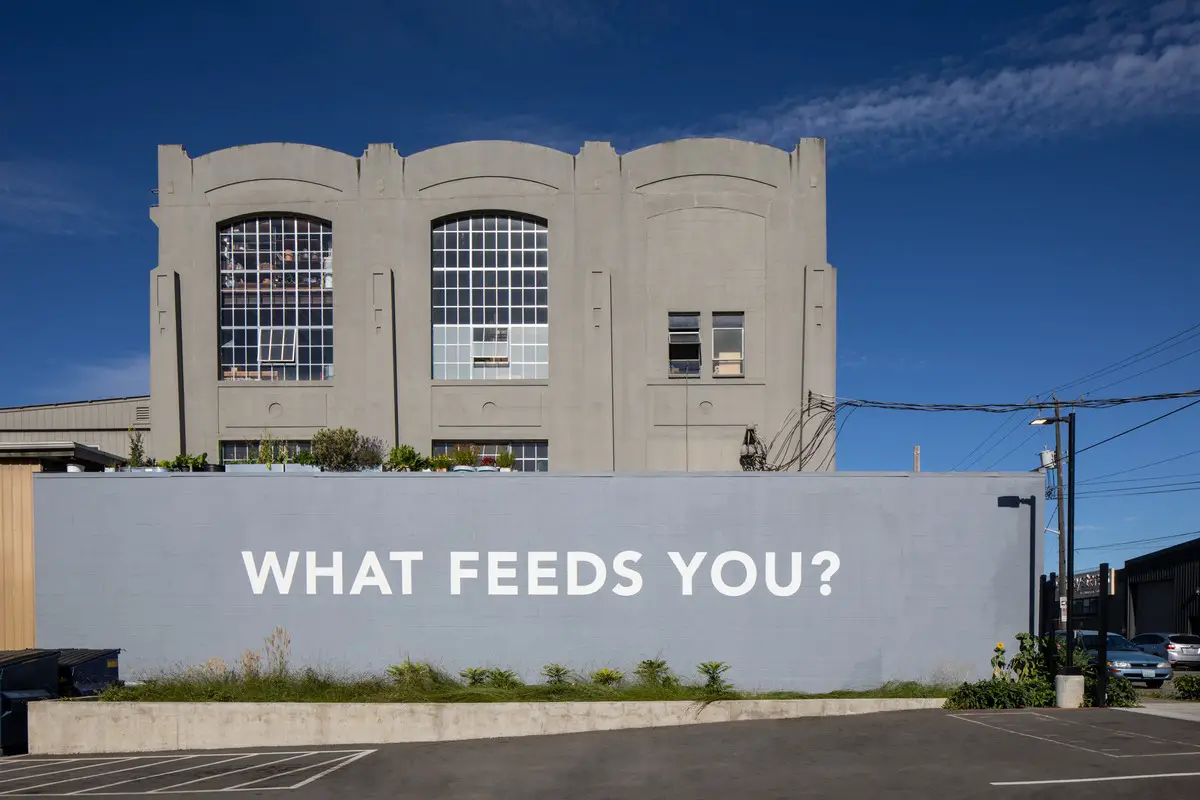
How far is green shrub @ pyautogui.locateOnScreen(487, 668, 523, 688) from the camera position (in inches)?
675

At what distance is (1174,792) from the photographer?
35.7 feet

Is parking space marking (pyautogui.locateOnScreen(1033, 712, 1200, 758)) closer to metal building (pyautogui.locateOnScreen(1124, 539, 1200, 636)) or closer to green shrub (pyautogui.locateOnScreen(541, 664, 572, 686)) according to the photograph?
green shrub (pyautogui.locateOnScreen(541, 664, 572, 686))

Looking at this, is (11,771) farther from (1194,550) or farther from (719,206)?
(1194,550)

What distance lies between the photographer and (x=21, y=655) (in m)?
16.3

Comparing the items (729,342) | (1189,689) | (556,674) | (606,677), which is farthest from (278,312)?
(1189,689)

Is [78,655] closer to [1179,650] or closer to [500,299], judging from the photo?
[500,299]

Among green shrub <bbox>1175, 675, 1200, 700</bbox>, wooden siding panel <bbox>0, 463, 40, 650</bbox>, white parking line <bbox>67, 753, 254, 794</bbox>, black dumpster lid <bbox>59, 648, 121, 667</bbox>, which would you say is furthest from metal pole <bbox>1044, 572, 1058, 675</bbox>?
wooden siding panel <bbox>0, 463, 40, 650</bbox>

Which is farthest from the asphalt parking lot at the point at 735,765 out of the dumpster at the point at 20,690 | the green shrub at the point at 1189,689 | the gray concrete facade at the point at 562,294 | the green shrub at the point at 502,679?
the gray concrete facade at the point at 562,294

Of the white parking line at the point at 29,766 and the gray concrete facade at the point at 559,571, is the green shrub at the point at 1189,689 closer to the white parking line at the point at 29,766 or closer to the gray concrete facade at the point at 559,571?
the gray concrete facade at the point at 559,571

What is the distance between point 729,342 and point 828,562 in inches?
419

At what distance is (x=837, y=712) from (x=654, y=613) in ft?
12.1

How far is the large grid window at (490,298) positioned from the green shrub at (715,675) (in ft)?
39.3

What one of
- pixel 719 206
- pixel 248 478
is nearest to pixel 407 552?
pixel 248 478

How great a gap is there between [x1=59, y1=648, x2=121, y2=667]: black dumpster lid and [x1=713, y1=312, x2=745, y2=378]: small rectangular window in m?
16.9
